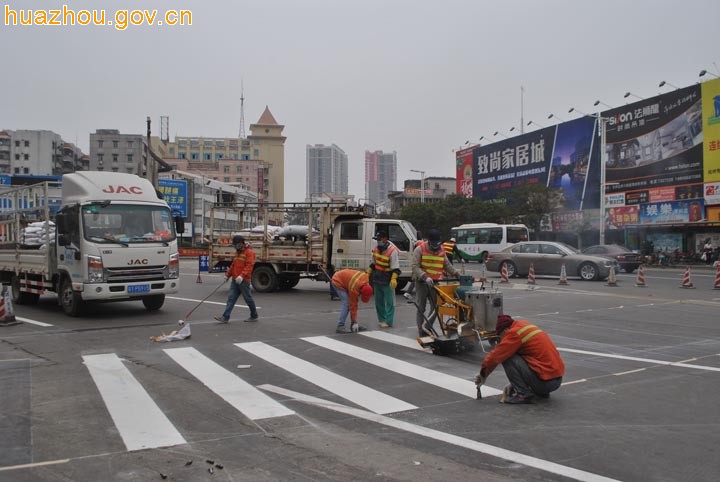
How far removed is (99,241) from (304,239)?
6680 millimetres

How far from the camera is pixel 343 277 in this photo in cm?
980

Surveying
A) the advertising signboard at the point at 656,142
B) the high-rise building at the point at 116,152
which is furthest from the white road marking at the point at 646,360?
the high-rise building at the point at 116,152

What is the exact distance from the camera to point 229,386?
6336 mm

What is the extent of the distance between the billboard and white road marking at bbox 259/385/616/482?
147 ft

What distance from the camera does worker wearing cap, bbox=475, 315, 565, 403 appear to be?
5.66 meters

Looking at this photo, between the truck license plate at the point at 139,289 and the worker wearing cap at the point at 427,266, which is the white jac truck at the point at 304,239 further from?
the worker wearing cap at the point at 427,266

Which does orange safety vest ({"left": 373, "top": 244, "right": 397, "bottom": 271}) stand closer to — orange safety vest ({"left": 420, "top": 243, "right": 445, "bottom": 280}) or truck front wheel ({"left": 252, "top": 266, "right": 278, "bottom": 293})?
orange safety vest ({"left": 420, "top": 243, "right": 445, "bottom": 280})

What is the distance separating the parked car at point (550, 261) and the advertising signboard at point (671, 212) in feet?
58.1

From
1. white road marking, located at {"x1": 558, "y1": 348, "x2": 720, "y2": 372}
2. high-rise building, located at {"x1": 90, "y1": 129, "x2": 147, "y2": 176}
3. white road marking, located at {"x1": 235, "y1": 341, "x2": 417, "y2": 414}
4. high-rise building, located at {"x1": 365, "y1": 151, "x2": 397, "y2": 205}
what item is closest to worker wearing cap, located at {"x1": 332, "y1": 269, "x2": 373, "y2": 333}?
white road marking, located at {"x1": 235, "y1": 341, "x2": 417, "y2": 414}

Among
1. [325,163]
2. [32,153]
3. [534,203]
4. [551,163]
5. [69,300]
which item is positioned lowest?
[69,300]

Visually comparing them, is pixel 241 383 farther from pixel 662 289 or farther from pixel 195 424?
pixel 662 289

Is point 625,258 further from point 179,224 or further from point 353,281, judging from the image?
point 179,224

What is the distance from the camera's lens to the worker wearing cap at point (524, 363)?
566 cm

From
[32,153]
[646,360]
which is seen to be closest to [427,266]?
[646,360]
